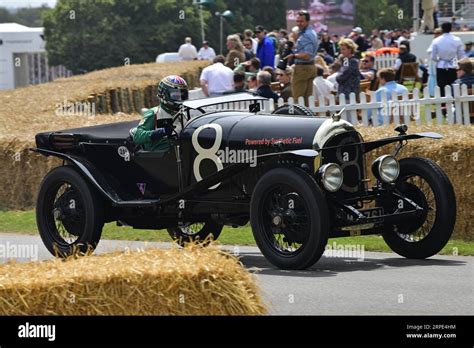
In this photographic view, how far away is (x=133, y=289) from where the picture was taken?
7.06 metres

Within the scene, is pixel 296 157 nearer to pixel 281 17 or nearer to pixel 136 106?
pixel 136 106

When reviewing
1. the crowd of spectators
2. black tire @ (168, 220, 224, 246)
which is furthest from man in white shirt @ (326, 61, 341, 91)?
black tire @ (168, 220, 224, 246)

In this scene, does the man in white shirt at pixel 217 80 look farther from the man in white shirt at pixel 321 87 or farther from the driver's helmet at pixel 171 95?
the driver's helmet at pixel 171 95

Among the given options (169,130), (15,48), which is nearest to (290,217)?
(169,130)

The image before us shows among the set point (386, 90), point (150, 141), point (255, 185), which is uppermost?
point (386, 90)

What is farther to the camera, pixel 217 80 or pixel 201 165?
pixel 217 80

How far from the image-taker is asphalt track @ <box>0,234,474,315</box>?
28.0ft

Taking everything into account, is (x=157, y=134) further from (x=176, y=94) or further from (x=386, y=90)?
(x=386, y=90)

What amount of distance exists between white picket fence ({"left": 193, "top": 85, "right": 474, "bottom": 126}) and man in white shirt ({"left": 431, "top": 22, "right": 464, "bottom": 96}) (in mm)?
2602

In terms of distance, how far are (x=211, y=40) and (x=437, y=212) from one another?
79262 mm

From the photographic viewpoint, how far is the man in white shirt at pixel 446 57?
21.6 m

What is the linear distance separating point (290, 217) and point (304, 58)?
7675 mm

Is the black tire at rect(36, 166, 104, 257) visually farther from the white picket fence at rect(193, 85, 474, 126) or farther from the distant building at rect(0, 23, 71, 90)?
the distant building at rect(0, 23, 71, 90)
